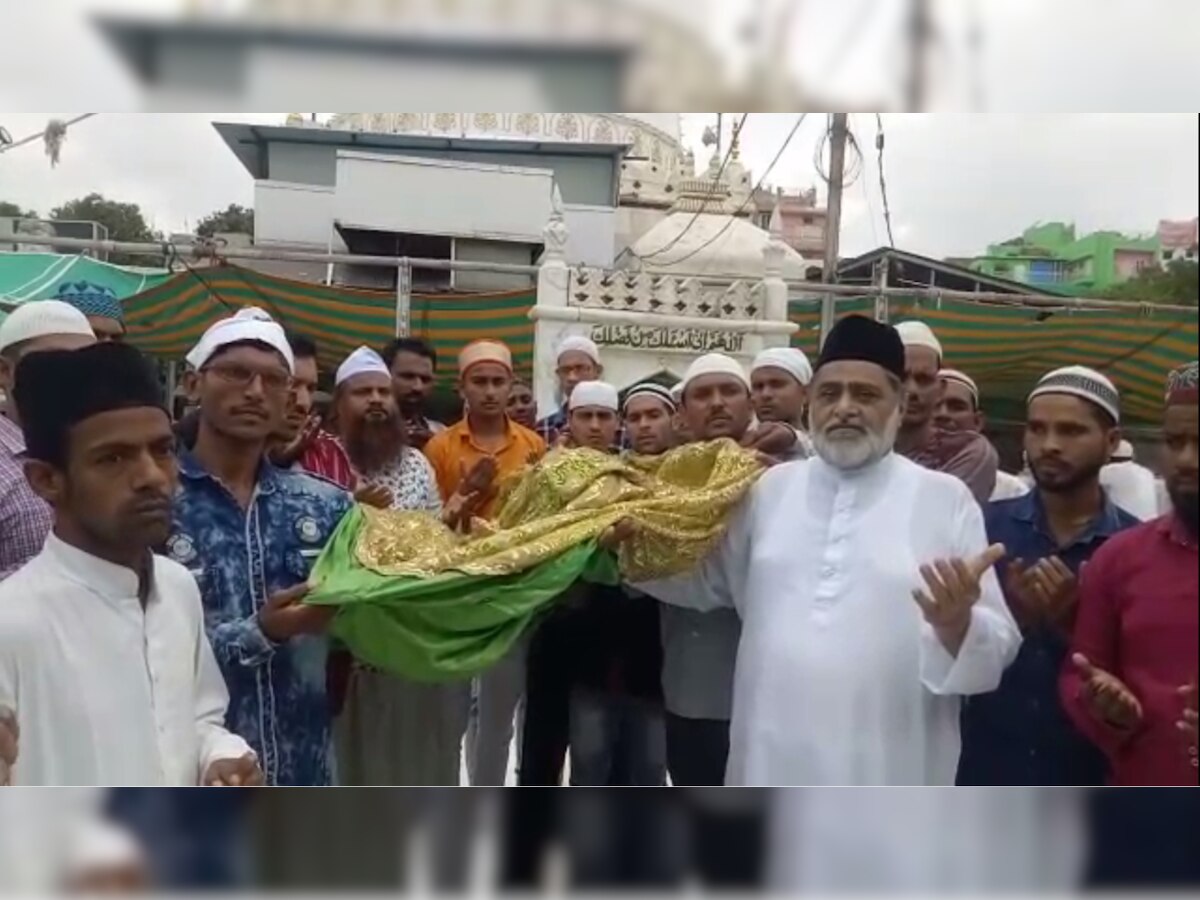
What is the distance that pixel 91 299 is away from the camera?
2.03 metres

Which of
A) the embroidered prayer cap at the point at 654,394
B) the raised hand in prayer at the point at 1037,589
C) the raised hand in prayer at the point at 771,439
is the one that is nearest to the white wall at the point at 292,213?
the embroidered prayer cap at the point at 654,394

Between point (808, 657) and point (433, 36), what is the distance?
5.35ft

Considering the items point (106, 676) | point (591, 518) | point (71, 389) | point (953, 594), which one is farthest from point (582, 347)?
point (106, 676)

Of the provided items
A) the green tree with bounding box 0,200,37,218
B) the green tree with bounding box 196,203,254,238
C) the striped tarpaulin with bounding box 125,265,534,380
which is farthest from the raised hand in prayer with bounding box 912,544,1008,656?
the green tree with bounding box 0,200,37,218

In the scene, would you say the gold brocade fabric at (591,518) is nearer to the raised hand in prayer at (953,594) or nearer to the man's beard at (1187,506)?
the raised hand in prayer at (953,594)

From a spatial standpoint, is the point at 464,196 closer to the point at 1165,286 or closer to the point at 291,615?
the point at 291,615

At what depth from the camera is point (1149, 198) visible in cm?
205

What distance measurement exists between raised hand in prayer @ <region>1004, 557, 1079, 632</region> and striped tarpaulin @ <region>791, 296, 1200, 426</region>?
268 millimetres

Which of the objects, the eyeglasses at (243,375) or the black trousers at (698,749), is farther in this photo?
the black trousers at (698,749)

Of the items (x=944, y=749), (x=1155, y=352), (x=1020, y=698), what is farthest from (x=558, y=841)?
(x=1155, y=352)

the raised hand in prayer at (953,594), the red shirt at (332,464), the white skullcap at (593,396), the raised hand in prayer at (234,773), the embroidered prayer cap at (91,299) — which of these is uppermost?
the embroidered prayer cap at (91,299)

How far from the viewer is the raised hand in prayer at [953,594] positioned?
6.52 ft

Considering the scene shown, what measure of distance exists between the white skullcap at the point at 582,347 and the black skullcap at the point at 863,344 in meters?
0.40

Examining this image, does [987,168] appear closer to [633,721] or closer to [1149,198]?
[1149,198]
